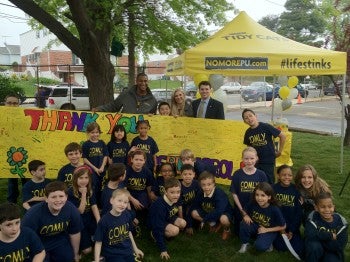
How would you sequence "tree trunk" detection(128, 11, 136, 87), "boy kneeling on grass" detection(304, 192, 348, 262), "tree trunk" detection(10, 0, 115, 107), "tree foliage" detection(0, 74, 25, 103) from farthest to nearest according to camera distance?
"tree foliage" detection(0, 74, 25, 103) < "tree trunk" detection(128, 11, 136, 87) < "tree trunk" detection(10, 0, 115, 107) < "boy kneeling on grass" detection(304, 192, 348, 262)

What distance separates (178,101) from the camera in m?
6.42

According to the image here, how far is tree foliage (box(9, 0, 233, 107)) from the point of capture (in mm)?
7695

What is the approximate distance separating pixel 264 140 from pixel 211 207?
131 cm

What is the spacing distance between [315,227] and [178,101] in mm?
3225

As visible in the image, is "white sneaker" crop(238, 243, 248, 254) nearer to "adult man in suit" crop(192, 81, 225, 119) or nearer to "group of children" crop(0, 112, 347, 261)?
"group of children" crop(0, 112, 347, 261)

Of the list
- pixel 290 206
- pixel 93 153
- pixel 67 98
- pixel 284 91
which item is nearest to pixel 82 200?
pixel 93 153

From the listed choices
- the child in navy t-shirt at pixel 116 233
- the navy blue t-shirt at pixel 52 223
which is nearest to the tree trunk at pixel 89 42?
the navy blue t-shirt at pixel 52 223

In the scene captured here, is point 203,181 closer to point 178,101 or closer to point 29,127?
point 178,101

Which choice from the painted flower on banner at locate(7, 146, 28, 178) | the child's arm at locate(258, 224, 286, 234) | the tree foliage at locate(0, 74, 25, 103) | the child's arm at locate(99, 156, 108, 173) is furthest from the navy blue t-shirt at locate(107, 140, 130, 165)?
the tree foliage at locate(0, 74, 25, 103)

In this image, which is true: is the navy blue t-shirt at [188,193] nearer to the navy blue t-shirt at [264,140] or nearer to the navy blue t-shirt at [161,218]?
the navy blue t-shirt at [161,218]

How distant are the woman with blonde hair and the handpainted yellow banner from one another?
0.13 m

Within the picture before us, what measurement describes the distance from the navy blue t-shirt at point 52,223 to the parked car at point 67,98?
56.3 feet

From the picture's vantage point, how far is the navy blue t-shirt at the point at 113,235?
3.81 m

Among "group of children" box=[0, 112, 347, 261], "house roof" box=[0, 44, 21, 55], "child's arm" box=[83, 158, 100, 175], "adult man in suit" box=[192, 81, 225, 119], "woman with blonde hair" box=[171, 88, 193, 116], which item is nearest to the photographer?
"group of children" box=[0, 112, 347, 261]
